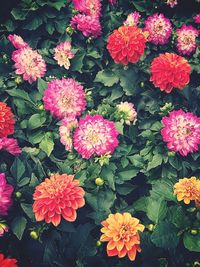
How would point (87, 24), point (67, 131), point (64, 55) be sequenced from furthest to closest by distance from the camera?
point (87, 24), point (64, 55), point (67, 131)

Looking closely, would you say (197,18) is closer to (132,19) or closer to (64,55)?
(132,19)

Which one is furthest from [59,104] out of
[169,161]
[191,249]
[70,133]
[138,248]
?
[191,249]

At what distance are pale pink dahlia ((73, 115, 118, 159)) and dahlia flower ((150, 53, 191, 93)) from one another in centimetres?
51

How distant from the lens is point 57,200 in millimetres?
1640

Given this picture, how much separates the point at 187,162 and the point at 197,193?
0.45 m

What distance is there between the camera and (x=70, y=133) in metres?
2.02

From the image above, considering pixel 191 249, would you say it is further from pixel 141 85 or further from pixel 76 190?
pixel 141 85

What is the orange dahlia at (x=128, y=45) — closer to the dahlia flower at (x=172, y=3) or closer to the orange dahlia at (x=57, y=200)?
the dahlia flower at (x=172, y=3)

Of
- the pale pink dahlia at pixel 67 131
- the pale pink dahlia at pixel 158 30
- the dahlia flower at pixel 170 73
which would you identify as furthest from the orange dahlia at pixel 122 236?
the pale pink dahlia at pixel 158 30

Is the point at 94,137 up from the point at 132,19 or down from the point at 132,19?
down

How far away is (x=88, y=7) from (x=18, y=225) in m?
1.76

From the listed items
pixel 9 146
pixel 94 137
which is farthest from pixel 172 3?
pixel 9 146

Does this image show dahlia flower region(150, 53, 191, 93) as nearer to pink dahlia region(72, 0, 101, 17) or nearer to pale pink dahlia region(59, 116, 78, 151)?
pale pink dahlia region(59, 116, 78, 151)

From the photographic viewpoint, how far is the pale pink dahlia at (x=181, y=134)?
2020 mm
